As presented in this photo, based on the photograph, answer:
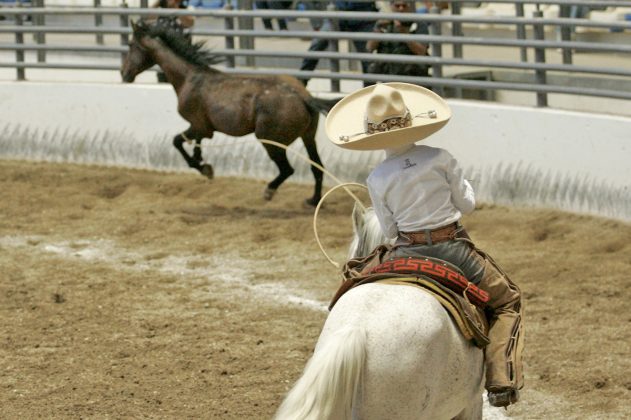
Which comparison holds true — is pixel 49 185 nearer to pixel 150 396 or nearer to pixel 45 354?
pixel 45 354

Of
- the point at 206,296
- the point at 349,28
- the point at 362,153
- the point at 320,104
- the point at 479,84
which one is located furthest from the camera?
the point at 349,28

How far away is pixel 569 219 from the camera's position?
1105cm

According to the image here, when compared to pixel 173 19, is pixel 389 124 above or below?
below

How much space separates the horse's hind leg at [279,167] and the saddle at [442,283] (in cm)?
684

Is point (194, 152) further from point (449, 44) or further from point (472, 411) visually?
point (472, 411)

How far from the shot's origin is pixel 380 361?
14.7 feet

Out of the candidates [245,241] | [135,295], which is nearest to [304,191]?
[245,241]

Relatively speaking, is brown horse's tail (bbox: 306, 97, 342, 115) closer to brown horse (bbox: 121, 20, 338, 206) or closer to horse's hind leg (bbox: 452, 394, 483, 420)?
brown horse (bbox: 121, 20, 338, 206)

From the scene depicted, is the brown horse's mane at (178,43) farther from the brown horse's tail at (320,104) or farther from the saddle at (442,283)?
the saddle at (442,283)

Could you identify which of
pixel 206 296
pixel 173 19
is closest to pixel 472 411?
pixel 206 296

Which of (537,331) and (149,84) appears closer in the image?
(537,331)

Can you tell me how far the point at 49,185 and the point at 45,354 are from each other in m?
5.74

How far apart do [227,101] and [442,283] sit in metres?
7.31

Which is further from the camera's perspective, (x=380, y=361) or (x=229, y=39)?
(x=229, y=39)
